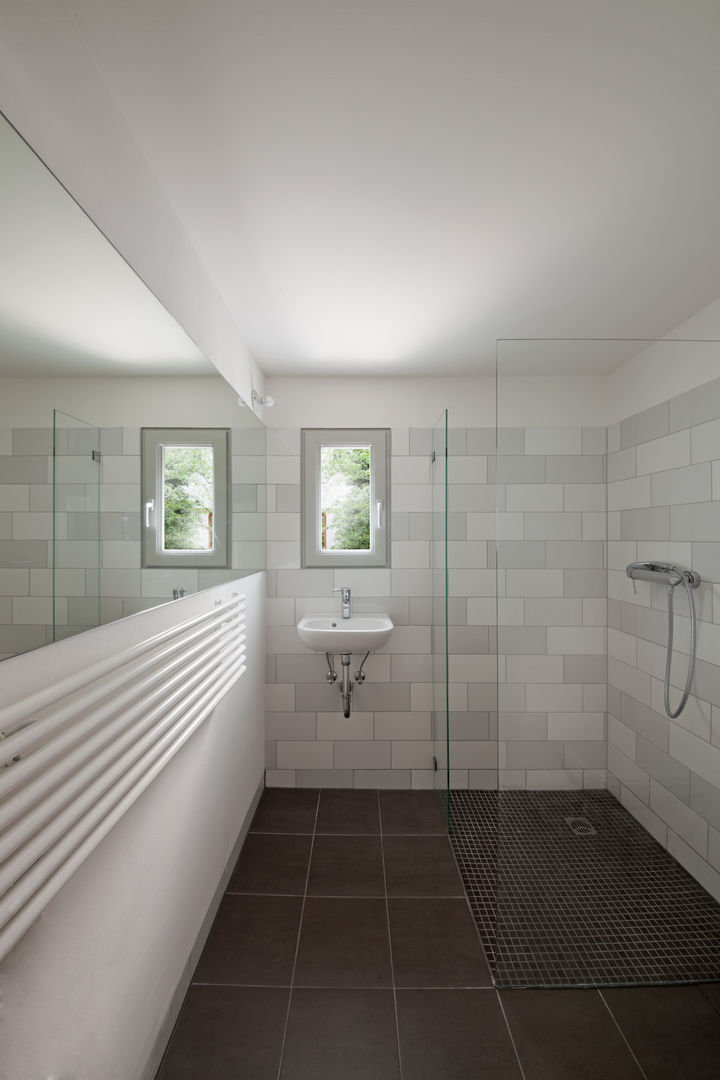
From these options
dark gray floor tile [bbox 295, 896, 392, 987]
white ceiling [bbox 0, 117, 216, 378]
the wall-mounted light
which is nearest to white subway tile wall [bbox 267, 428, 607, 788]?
the wall-mounted light

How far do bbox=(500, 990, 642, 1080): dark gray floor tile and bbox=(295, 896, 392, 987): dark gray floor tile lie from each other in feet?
1.39

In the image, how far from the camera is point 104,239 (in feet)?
3.70

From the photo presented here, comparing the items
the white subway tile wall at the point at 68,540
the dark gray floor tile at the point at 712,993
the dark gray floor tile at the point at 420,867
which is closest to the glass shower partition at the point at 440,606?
the dark gray floor tile at the point at 420,867

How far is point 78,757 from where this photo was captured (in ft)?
3.15

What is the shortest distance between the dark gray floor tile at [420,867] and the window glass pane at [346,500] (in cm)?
156

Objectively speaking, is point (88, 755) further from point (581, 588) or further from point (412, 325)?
point (412, 325)

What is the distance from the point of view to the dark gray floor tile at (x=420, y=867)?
224 centimetres

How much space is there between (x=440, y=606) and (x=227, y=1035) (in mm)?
1907

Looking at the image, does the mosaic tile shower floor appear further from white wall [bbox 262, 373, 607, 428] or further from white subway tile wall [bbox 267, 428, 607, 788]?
white wall [bbox 262, 373, 607, 428]

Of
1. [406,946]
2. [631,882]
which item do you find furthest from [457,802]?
[631,882]

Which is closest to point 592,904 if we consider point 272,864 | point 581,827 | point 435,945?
point 581,827

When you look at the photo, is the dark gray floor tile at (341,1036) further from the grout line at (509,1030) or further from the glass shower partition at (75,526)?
the glass shower partition at (75,526)

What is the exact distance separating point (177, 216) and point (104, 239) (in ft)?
2.13

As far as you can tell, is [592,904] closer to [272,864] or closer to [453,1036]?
[453,1036]
